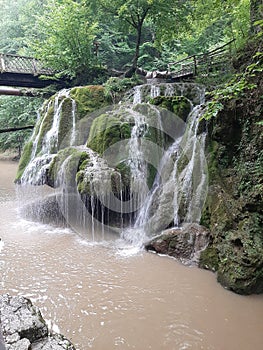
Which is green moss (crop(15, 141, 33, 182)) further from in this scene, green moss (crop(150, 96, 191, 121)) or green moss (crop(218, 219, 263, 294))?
green moss (crop(218, 219, 263, 294))

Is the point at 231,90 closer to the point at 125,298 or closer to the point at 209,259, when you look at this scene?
the point at 209,259

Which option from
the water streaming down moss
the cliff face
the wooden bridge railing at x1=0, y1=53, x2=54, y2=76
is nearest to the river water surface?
the cliff face

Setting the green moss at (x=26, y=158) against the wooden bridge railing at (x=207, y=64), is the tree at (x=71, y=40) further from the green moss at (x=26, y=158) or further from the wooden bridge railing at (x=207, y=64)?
the green moss at (x=26, y=158)

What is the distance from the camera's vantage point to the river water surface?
3.33 metres

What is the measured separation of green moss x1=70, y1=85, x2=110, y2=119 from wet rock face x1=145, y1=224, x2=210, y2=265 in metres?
5.05

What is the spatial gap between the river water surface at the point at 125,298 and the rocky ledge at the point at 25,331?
0.45 meters

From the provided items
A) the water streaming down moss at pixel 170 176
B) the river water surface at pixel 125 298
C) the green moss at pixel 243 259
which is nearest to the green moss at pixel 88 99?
the water streaming down moss at pixel 170 176

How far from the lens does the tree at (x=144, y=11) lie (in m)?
10.8

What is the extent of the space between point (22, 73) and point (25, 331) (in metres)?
12.6

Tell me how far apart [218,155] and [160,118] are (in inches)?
74.6

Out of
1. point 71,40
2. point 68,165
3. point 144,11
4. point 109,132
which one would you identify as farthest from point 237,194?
point 71,40

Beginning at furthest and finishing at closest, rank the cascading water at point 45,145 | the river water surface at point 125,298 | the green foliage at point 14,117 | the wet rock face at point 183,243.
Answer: the green foliage at point 14,117
the cascading water at point 45,145
the wet rock face at point 183,243
the river water surface at point 125,298

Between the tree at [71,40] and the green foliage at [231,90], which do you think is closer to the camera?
the green foliage at [231,90]

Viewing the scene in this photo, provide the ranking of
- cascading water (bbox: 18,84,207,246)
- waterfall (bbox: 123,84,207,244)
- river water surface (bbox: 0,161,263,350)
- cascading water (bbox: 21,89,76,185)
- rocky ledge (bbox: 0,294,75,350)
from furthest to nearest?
cascading water (bbox: 21,89,76,185) < cascading water (bbox: 18,84,207,246) < waterfall (bbox: 123,84,207,244) < river water surface (bbox: 0,161,263,350) < rocky ledge (bbox: 0,294,75,350)
